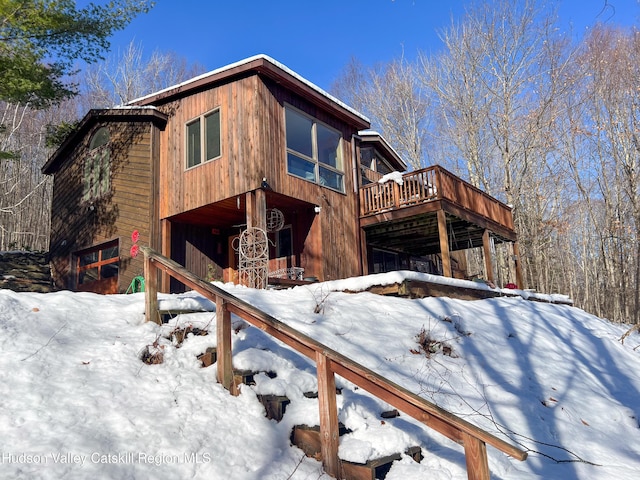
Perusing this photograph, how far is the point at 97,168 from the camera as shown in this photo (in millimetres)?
13695

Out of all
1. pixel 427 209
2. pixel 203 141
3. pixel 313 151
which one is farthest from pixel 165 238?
pixel 427 209

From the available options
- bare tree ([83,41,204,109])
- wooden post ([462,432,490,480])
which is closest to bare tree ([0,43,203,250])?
bare tree ([83,41,204,109])

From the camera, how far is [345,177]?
13375mm

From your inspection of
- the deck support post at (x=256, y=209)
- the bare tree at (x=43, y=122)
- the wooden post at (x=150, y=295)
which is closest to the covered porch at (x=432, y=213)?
the deck support post at (x=256, y=209)

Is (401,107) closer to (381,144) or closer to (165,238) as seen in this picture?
(381,144)

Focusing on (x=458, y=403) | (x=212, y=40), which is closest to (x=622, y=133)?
(x=212, y=40)

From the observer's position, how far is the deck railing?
1234 cm

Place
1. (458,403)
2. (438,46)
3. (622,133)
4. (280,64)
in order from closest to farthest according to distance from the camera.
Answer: (458,403) → (280,64) → (622,133) → (438,46)

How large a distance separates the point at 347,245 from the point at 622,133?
1858 centimetres

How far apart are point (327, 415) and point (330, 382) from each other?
0.23m

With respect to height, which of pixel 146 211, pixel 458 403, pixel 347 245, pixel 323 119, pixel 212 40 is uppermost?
pixel 212 40

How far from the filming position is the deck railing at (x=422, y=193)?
1234cm

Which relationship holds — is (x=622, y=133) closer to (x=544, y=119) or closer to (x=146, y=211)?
(x=544, y=119)

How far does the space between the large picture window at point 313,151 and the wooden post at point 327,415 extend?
340 inches
